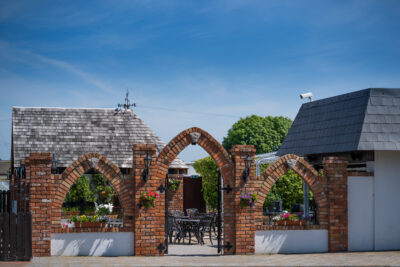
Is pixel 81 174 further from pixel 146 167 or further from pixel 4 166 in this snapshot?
pixel 4 166

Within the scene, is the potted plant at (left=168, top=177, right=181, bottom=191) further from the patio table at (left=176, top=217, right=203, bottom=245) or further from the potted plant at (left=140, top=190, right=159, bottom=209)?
the potted plant at (left=140, top=190, right=159, bottom=209)

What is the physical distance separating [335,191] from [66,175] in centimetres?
636

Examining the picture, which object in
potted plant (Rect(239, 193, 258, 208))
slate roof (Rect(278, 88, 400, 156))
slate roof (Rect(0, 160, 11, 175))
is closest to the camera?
potted plant (Rect(239, 193, 258, 208))

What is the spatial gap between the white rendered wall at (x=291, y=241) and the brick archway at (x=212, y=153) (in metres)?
0.73

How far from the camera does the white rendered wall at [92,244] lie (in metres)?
10.8

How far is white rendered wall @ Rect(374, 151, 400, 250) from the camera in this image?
12.1 m

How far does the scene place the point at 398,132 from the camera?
12.2 m

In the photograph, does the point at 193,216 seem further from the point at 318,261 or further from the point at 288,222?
the point at 318,261

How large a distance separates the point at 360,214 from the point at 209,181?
35.6 feet

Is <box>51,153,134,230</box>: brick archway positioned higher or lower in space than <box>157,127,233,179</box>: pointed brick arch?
lower

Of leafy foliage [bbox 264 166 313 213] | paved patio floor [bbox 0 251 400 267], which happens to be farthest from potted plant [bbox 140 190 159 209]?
leafy foliage [bbox 264 166 313 213]

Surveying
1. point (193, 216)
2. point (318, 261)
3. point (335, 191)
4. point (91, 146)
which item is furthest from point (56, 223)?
point (91, 146)

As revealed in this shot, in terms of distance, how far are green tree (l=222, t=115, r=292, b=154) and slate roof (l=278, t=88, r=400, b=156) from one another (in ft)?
94.3

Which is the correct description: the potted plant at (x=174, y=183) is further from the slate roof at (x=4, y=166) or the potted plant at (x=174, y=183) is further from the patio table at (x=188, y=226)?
the slate roof at (x=4, y=166)
